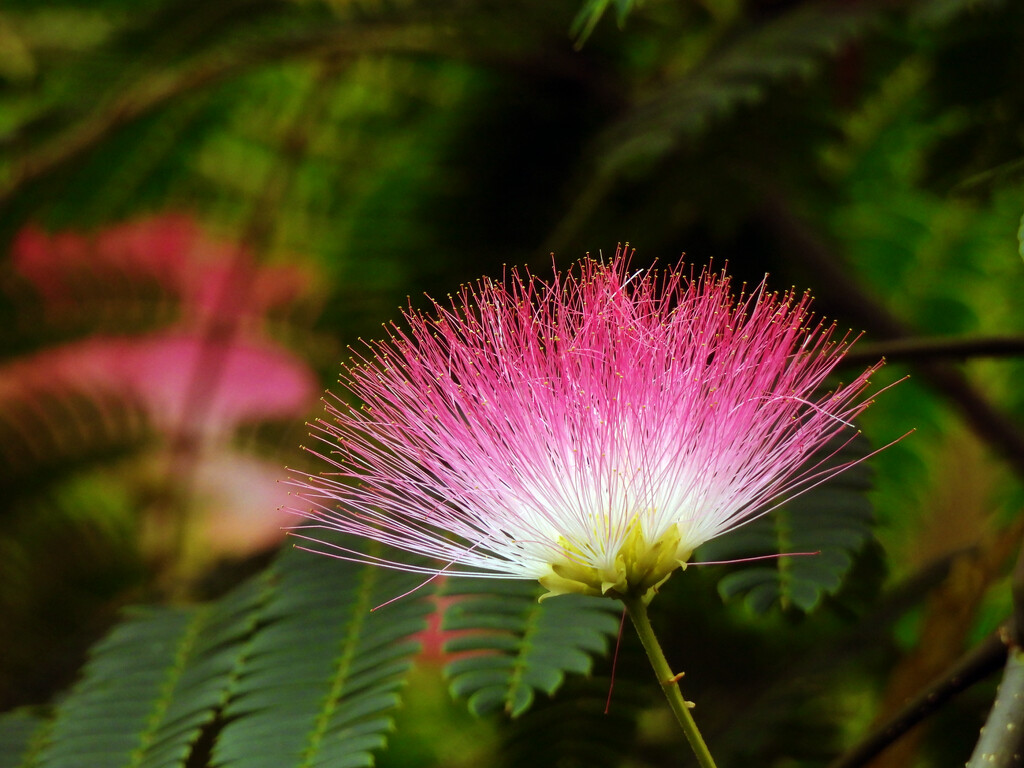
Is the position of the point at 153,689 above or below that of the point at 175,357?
below

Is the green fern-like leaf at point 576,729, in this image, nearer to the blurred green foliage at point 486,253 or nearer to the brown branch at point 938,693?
the blurred green foliage at point 486,253

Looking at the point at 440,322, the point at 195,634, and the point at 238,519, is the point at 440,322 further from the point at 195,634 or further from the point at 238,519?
the point at 238,519

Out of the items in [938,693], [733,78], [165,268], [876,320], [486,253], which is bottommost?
[938,693]

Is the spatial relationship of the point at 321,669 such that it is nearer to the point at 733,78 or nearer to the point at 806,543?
the point at 806,543

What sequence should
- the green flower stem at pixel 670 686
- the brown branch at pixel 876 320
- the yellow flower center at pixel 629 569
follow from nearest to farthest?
the green flower stem at pixel 670 686 → the yellow flower center at pixel 629 569 → the brown branch at pixel 876 320

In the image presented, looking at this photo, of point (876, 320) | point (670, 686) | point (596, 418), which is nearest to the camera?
point (670, 686)

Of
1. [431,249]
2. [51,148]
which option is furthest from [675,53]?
[51,148]

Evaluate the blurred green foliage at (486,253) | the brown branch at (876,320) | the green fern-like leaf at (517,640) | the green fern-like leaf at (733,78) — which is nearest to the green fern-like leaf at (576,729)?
the blurred green foliage at (486,253)

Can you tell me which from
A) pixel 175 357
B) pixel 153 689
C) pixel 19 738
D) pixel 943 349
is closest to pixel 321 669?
pixel 153 689
